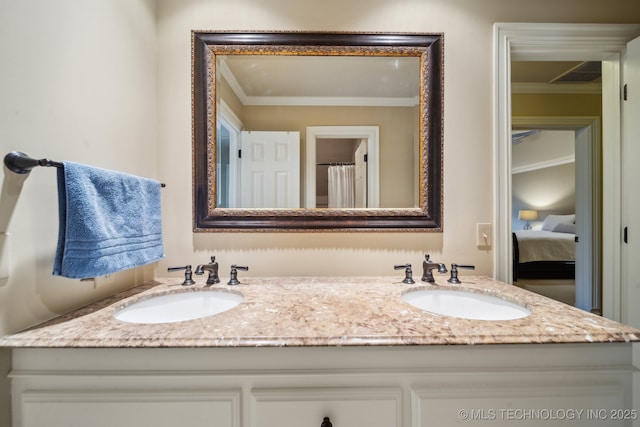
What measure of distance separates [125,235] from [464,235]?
1.50 meters

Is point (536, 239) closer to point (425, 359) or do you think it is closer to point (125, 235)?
point (425, 359)

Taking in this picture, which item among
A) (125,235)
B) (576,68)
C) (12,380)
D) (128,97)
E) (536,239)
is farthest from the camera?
(536,239)

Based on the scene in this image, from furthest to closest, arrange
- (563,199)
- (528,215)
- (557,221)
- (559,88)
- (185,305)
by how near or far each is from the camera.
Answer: (528,215) → (563,199) → (557,221) → (559,88) → (185,305)

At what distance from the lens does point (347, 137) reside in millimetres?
1286

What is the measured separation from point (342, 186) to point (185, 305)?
0.91 m

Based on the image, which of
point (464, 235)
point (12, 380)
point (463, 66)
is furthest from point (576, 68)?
point (12, 380)

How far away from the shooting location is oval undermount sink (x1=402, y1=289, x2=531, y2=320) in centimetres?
108

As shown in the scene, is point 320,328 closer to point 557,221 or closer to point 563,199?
point 557,221

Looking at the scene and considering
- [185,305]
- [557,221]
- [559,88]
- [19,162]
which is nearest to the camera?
[19,162]

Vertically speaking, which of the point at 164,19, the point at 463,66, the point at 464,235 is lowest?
the point at 464,235

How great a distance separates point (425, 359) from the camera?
2.31 ft

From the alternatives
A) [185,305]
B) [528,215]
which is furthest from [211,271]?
[528,215]

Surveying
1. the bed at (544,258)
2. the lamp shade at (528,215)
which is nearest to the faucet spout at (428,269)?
the bed at (544,258)

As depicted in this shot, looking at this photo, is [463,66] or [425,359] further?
[463,66]
